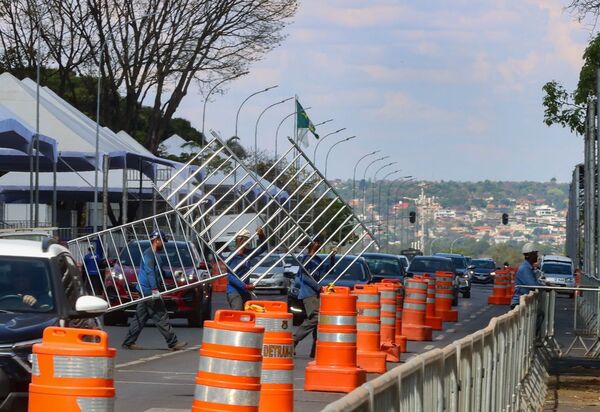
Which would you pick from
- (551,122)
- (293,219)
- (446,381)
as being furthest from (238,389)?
(551,122)

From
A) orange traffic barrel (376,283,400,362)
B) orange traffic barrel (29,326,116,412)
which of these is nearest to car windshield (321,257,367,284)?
orange traffic barrel (376,283,400,362)

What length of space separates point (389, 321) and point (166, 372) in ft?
17.2

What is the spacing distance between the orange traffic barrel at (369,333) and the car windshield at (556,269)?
46462mm

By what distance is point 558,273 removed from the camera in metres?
65.5

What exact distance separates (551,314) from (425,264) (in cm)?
2274

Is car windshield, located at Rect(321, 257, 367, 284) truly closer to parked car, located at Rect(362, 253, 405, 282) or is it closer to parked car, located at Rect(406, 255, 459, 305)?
parked car, located at Rect(362, 253, 405, 282)

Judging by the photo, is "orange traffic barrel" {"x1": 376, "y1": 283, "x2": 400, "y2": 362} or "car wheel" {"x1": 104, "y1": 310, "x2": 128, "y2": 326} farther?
"car wheel" {"x1": 104, "y1": 310, "x2": 128, "y2": 326}

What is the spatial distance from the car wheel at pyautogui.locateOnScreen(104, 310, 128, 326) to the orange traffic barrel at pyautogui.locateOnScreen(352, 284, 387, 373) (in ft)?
34.7

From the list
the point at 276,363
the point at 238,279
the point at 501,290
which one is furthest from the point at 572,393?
the point at 501,290

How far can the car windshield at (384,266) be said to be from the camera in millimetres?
39625

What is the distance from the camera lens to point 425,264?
48.3 m

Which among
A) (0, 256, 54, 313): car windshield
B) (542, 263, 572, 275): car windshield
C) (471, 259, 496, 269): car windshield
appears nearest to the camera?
(0, 256, 54, 313): car windshield

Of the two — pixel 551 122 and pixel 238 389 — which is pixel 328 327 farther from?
pixel 551 122

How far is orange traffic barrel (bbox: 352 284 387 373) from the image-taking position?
19.8 meters
